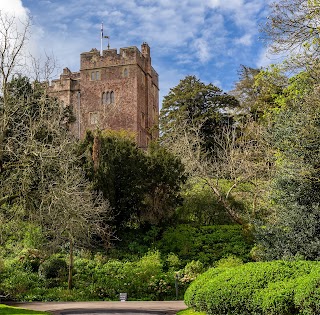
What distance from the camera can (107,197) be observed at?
22672 mm

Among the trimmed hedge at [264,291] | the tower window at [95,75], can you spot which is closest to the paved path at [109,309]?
the trimmed hedge at [264,291]

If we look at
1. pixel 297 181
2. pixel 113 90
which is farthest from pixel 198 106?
pixel 297 181

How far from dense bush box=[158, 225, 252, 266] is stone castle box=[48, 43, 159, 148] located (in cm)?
2552

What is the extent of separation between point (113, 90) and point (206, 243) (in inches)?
1213

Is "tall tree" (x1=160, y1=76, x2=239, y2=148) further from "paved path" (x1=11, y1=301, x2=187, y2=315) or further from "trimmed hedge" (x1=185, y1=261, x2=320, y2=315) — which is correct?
"trimmed hedge" (x1=185, y1=261, x2=320, y2=315)

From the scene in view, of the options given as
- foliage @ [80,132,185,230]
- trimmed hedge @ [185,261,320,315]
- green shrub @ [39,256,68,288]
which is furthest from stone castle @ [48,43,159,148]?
trimmed hedge @ [185,261,320,315]

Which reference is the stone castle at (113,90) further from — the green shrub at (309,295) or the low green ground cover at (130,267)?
the green shrub at (309,295)

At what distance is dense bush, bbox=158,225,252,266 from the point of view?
2162cm

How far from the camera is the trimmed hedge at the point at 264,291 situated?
7902 mm

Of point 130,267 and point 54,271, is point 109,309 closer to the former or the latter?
point 130,267

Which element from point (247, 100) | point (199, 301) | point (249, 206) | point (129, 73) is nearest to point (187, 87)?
point (247, 100)

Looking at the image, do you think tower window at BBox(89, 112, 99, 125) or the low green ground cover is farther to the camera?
tower window at BBox(89, 112, 99, 125)

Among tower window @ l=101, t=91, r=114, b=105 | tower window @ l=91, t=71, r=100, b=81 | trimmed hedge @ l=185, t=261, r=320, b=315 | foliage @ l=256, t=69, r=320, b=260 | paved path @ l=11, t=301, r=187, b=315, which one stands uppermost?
tower window @ l=91, t=71, r=100, b=81

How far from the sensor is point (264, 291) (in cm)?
863
